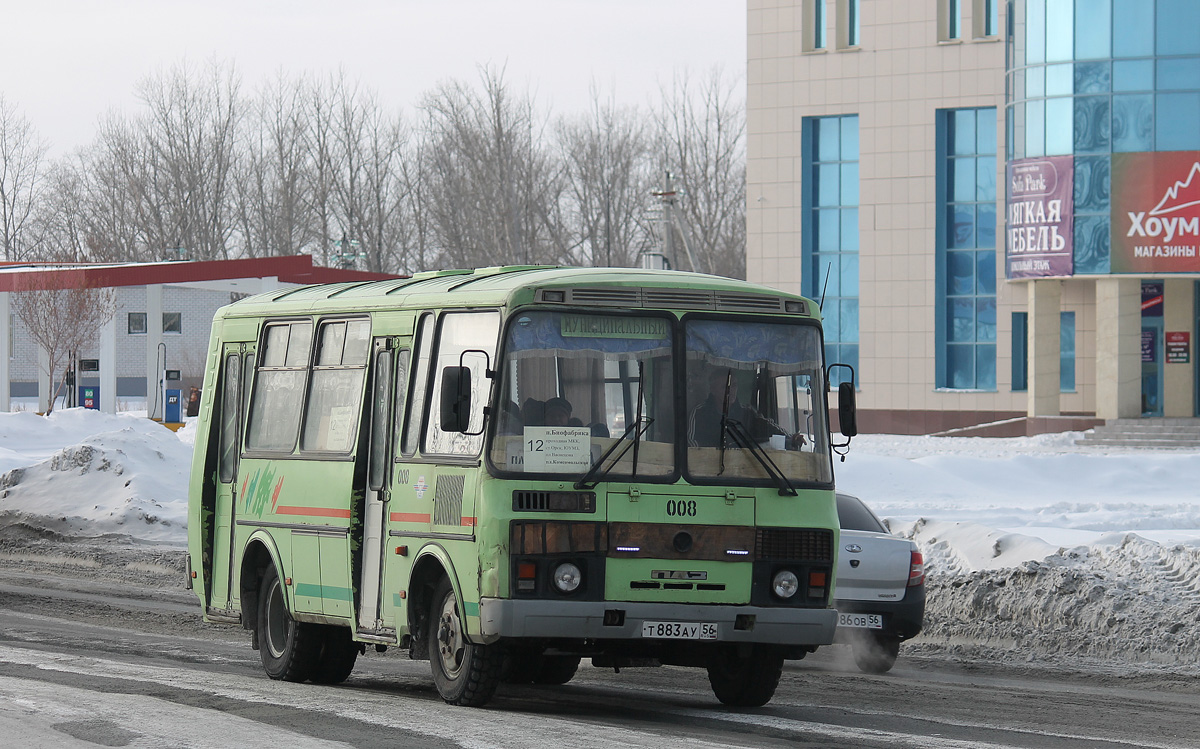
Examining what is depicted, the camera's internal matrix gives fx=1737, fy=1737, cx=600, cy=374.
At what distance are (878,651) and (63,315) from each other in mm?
47762

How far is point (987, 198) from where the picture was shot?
1857 inches

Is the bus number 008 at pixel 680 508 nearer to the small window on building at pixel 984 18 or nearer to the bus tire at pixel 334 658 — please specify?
the bus tire at pixel 334 658

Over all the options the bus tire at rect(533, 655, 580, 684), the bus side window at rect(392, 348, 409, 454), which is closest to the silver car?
the bus tire at rect(533, 655, 580, 684)

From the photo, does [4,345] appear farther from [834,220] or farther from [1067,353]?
[1067,353]

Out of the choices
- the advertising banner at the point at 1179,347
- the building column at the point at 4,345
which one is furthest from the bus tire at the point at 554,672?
the building column at the point at 4,345

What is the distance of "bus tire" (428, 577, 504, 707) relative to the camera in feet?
32.4

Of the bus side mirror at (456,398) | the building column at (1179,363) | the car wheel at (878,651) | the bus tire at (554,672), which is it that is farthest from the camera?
the building column at (1179,363)

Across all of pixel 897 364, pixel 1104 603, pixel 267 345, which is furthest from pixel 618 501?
pixel 897 364

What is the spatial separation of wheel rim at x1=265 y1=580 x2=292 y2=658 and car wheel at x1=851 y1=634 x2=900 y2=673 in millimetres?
4231

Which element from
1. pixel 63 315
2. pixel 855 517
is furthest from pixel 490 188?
pixel 855 517

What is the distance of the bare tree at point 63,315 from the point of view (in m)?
55.5

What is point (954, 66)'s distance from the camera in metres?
47.5

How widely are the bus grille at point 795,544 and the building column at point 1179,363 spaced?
36315 mm

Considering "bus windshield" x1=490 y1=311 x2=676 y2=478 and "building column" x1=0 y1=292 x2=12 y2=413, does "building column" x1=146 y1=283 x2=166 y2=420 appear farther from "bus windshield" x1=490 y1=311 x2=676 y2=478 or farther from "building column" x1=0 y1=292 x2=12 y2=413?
"bus windshield" x1=490 y1=311 x2=676 y2=478
